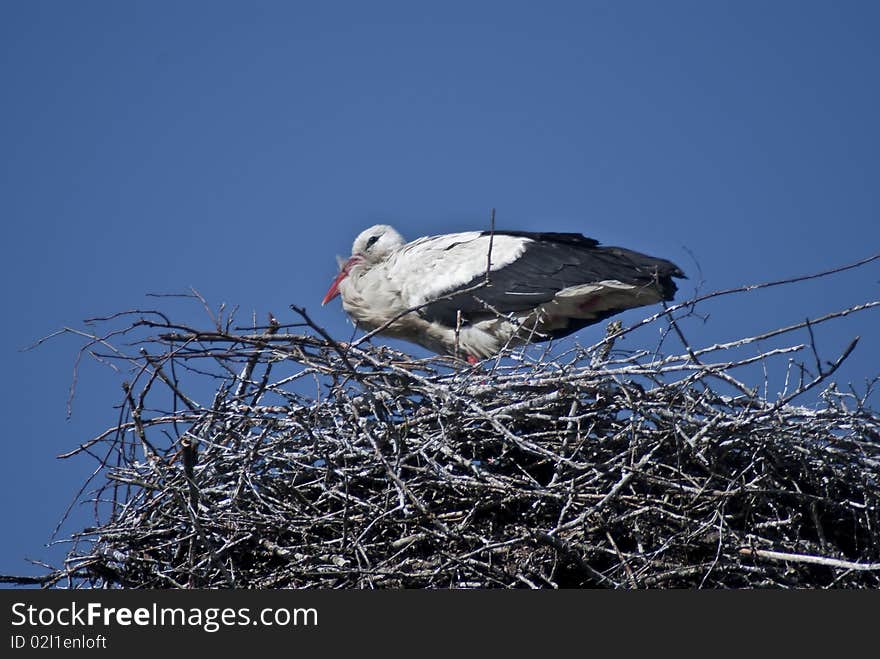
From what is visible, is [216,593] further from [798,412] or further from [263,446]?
[798,412]

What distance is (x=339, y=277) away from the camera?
568 centimetres

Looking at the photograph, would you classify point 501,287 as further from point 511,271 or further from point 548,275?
point 548,275

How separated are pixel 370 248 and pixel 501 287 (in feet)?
2.76

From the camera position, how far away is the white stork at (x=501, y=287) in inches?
201

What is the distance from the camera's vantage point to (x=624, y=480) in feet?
11.5

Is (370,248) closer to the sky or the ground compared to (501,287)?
closer to the sky

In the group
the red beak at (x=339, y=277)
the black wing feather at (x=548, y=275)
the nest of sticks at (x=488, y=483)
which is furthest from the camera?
the red beak at (x=339, y=277)

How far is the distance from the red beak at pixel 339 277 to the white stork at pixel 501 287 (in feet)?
0.61

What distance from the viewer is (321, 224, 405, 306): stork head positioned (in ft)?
18.7

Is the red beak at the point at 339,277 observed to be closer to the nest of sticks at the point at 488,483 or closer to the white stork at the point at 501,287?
the white stork at the point at 501,287

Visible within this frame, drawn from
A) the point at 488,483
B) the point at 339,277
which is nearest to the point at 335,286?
the point at 339,277

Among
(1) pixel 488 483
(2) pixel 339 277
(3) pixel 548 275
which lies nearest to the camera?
(1) pixel 488 483

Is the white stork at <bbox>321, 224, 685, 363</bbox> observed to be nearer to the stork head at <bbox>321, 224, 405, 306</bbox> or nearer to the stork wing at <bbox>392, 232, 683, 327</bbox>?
the stork wing at <bbox>392, 232, 683, 327</bbox>

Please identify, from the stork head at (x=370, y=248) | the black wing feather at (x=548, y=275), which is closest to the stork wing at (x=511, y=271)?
the black wing feather at (x=548, y=275)
